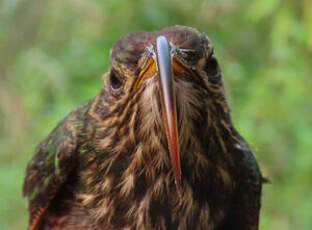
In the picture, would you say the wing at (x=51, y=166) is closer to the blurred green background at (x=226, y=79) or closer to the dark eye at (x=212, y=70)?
the dark eye at (x=212, y=70)

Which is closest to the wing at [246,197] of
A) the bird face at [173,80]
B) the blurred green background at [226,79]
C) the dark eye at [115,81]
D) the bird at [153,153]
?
the bird at [153,153]

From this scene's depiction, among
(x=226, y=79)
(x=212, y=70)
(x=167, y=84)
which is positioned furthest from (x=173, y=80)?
(x=226, y=79)

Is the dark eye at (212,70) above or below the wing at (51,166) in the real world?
above

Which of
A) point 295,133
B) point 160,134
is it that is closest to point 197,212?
point 160,134

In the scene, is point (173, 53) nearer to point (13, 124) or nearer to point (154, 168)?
point (154, 168)

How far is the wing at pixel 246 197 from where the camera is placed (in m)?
2.49

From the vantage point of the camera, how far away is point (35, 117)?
500 centimetres

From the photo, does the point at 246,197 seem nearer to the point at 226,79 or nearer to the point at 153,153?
the point at 153,153

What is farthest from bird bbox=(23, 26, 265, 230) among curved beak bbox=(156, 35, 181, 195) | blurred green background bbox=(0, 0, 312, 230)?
blurred green background bbox=(0, 0, 312, 230)

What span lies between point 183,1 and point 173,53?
332cm

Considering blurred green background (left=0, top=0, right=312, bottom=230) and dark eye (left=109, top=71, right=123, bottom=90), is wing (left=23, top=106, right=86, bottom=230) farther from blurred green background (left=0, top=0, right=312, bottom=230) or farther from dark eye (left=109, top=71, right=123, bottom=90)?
blurred green background (left=0, top=0, right=312, bottom=230)

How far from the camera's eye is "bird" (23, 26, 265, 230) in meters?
1.93

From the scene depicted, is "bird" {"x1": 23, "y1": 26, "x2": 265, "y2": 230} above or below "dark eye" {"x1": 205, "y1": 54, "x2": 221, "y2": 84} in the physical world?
below

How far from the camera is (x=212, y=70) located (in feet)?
7.00
